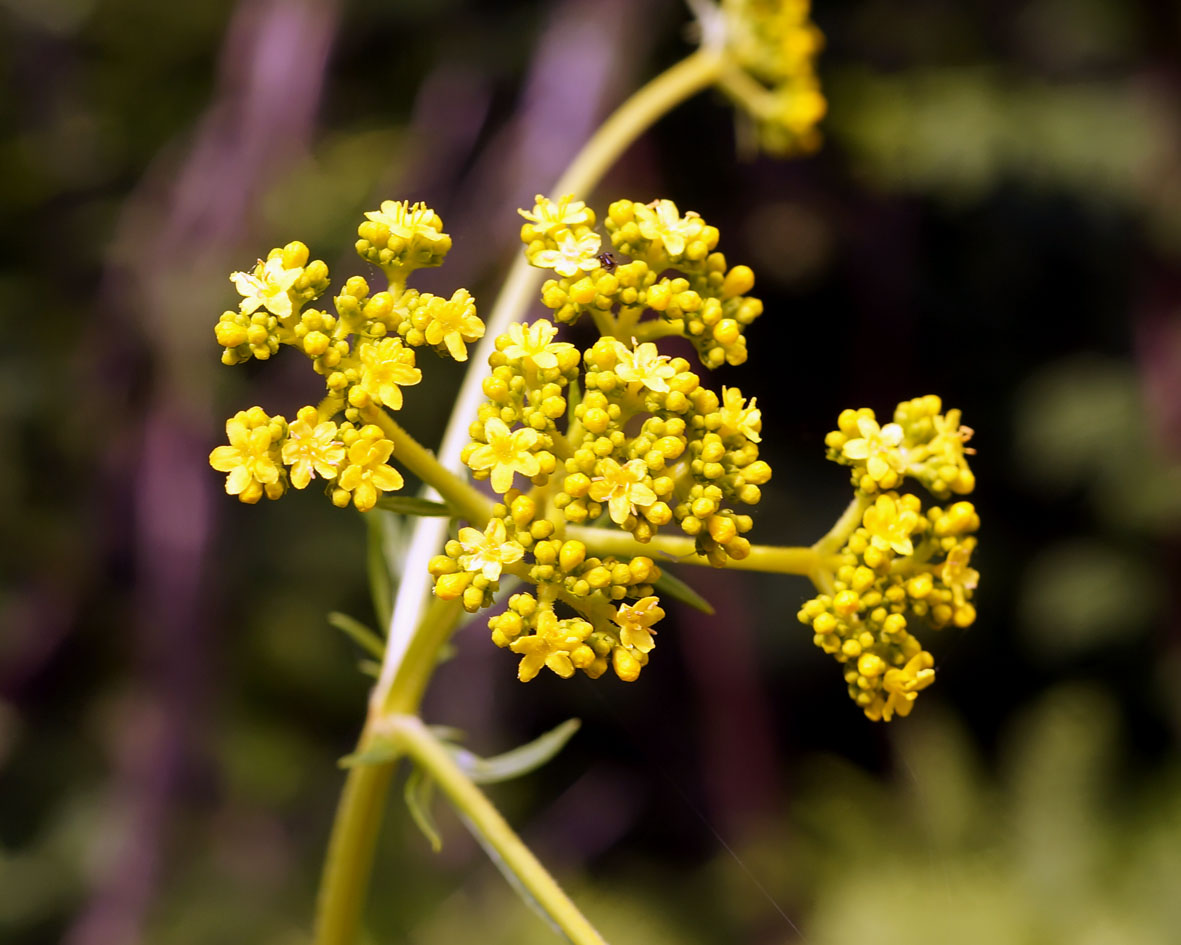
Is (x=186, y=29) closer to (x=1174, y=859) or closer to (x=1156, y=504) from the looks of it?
(x=1156, y=504)

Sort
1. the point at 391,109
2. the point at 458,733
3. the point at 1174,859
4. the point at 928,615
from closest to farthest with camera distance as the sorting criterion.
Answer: the point at 928,615 → the point at 458,733 → the point at 1174,859 → the point at 391,109

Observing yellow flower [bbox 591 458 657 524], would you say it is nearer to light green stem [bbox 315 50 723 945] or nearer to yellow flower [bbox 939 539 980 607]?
light green stem [bbox 315 50 723 945]

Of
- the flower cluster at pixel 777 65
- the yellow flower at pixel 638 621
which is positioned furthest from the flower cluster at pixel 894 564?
the flower cluster at pixel 777 65

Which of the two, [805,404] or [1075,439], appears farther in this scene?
[805,404]

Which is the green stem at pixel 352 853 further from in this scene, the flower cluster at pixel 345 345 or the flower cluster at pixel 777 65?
the flower cluster at pixel 777 65

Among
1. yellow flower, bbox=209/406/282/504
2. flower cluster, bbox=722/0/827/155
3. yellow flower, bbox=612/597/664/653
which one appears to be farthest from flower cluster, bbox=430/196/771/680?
flower cluster, bbox=722/0/827/155

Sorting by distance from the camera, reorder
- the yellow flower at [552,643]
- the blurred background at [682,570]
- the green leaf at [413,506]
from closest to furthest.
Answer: the yellow flower at [552,643] → the green leaf at [413,506] → the blurred background at [682,570]

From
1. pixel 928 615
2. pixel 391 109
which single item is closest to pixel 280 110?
pixel 391 109
